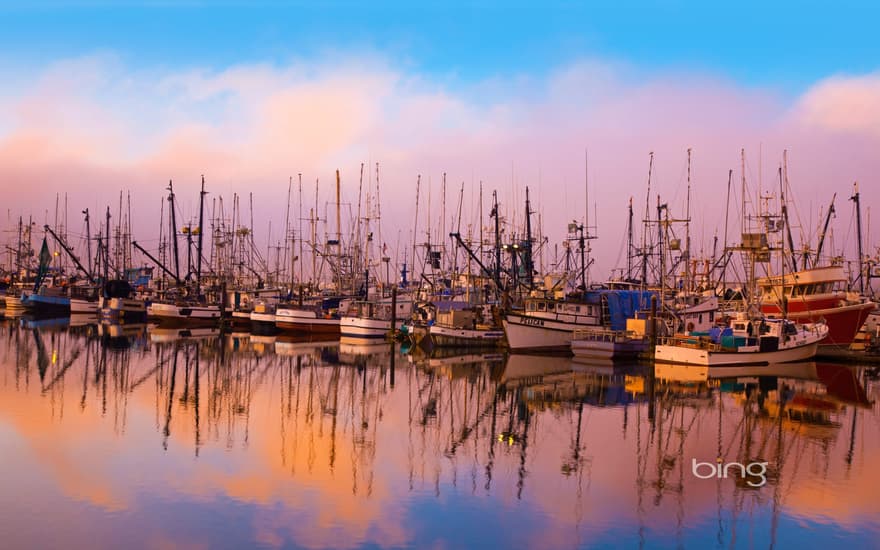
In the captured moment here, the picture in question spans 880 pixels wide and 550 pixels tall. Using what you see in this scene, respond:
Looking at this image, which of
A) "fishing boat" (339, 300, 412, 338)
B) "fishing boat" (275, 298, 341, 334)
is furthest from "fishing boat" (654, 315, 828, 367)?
"fishing boat" (275, 298, 341, 334)

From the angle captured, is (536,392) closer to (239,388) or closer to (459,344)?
(239,388)

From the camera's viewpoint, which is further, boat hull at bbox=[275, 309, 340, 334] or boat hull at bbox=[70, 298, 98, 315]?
boat hull at bbox=[70, 298, 98, 315]

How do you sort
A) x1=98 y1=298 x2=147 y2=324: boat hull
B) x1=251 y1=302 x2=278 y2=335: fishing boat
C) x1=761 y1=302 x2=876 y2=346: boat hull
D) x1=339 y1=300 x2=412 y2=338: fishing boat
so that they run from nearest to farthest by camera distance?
x1=761 y1=302 x2=876 y2=346: boat hull < x1=339 y1=300 x2=412 y2=338: fishing boat < x1=251 y1=302 x2=278 y2=335: fishing boat < x1=98 y1=298 x2=147 y2=324: boat hull

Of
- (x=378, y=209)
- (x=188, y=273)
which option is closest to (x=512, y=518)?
(x=378, y=209)

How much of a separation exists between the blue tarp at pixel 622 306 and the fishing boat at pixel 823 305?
27.5ft

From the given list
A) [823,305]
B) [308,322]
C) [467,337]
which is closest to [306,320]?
[308,322]

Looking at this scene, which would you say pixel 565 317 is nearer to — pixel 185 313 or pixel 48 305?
pixel 185 313

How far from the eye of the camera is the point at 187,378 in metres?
39.3

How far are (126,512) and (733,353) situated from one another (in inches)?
1358

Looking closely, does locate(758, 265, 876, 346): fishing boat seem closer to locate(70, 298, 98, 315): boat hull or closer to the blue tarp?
the blue tarp

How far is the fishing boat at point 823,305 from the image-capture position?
171 ft

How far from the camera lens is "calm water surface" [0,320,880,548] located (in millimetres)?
16234

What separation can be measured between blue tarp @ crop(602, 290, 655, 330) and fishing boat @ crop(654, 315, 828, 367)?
25.5 feet

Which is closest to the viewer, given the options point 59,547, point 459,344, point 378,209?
point 59,547
